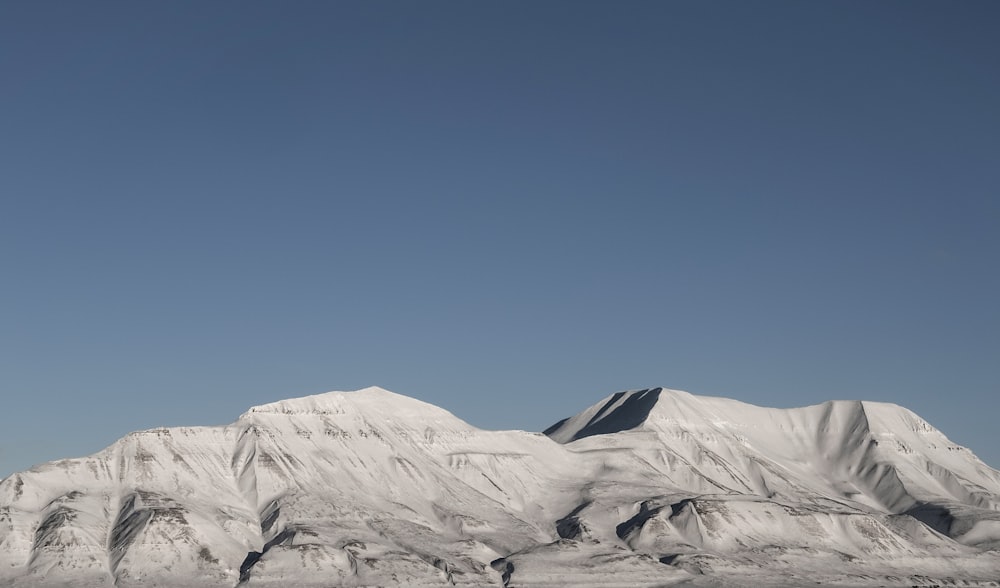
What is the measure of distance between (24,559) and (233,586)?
3460 centimetres

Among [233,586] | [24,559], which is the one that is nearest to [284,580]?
[233,586]

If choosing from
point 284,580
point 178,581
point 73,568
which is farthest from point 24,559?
point 284,580

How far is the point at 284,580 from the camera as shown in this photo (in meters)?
200

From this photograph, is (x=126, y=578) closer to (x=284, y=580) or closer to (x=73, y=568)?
(x=73, y=568)

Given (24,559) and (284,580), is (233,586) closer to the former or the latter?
(284,580)

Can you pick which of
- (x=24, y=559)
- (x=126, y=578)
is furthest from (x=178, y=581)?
(x=24, y=559)

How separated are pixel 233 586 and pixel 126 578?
1715 centimetres

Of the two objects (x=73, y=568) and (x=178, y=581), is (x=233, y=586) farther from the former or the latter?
(x=73, y=568)

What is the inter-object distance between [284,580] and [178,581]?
56.8 feet

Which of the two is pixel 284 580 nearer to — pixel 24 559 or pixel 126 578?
pixel 126 578

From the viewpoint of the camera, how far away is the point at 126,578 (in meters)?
197

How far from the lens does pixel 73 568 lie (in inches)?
7746

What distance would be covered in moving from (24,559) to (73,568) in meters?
9.27

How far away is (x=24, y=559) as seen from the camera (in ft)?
653
